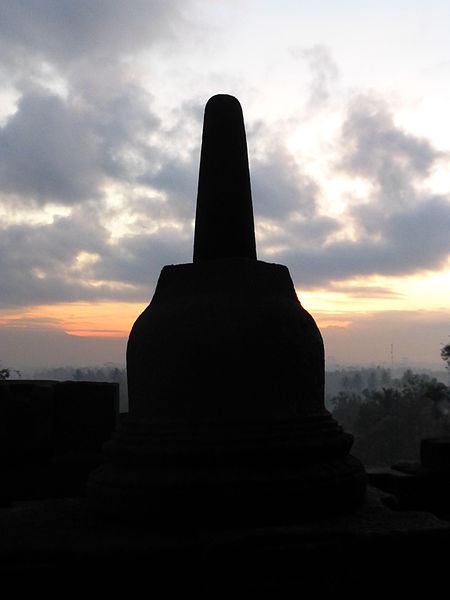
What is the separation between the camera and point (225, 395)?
13.1 feet

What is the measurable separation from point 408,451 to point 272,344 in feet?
126

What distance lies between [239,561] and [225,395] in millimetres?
996

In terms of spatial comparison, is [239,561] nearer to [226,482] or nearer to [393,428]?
[226,482]

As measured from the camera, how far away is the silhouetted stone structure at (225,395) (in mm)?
3693

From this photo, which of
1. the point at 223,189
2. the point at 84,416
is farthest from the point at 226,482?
the point at 84,416

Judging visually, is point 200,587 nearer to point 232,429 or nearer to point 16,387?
point 232,429

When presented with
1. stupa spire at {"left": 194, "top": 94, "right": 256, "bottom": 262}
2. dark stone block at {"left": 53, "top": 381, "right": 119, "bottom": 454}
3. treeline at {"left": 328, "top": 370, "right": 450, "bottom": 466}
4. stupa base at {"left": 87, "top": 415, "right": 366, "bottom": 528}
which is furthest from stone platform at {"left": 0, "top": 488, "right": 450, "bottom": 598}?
treeline at {"left": 328, "top": 370, "right": 450, "bottom": 466}

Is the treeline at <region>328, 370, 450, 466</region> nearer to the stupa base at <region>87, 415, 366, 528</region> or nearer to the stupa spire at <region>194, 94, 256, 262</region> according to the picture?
the stupa spire at <region>194, 94, 256, 262</region>

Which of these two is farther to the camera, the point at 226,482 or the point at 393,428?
the point at 393,428

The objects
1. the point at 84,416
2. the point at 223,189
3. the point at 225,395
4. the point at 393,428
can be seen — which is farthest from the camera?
the point at 393,428

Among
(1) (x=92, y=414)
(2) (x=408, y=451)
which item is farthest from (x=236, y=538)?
(2) (x=408, y=451)

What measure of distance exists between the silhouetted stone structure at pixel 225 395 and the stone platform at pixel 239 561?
0.81 ft

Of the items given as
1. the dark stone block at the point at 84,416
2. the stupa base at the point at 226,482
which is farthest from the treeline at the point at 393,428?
the stupa base at the point at 226,482

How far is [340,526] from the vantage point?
3.57 meters
